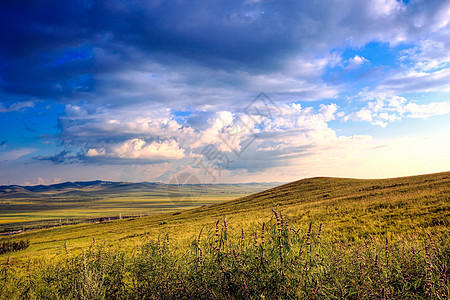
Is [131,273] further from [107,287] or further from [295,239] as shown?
[295,239]

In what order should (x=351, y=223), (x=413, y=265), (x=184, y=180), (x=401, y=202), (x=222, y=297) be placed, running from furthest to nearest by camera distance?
(x=184, y=180) → (x=401, y=202) → (x=351, y=223) → (x=413, y=265) → (x=222, y=297)

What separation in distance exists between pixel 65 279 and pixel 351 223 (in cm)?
2071

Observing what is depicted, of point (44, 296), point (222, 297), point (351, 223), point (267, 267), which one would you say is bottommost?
point (351, 223)

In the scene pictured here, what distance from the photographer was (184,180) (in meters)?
50.2

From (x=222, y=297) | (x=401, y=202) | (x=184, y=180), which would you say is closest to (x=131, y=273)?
(x=222, y=297)

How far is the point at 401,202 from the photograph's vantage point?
26250 mm

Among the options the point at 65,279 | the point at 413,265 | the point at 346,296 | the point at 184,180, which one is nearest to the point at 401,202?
the point at 413,265

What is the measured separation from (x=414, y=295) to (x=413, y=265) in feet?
4.59

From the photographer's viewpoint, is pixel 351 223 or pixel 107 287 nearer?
pixel 107 287

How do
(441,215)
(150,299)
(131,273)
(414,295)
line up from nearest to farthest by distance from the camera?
(414,295)
(150,299)
(131,273)
(441,215)

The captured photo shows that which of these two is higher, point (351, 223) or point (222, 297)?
point (222, 297)

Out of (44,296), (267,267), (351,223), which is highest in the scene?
(267,267)

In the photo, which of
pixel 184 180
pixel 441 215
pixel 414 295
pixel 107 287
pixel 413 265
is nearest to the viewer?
pixel 414 295

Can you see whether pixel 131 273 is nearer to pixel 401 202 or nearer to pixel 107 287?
pixel 107 287
